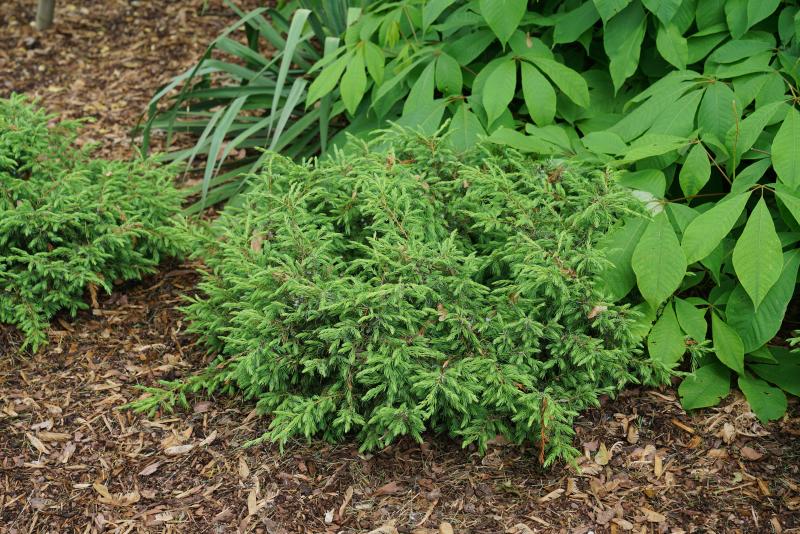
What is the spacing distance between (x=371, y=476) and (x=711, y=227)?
121 cm

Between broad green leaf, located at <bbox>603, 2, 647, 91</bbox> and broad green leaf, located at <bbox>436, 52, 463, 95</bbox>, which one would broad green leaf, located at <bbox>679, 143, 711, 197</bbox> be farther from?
broad green leaf, located at <bbox>436, 52, 463, 95</bbox>

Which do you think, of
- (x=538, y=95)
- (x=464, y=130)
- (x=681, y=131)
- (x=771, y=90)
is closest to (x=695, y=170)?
(x=681, y=131)

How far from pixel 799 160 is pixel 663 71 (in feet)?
2.59

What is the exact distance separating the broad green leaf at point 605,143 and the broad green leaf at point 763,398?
2.71 feet

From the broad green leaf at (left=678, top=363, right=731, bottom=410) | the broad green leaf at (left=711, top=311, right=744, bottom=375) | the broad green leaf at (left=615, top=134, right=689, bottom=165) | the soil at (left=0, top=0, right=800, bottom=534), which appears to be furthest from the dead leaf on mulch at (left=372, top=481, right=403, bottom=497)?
the broad green leaf at (left=615, top=134, right=689, bottom=165)

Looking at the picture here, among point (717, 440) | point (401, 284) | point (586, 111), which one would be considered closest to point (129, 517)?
point (401, 284)

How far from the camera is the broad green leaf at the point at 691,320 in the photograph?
247 cm

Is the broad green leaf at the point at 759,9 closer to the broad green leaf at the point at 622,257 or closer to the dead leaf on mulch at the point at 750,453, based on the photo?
the broad green leaf at the point at 622,257

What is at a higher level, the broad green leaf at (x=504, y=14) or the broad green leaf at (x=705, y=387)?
the broad green leaf at (x=504, y=14)

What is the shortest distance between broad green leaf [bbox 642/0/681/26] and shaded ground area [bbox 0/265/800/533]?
1.21 meters

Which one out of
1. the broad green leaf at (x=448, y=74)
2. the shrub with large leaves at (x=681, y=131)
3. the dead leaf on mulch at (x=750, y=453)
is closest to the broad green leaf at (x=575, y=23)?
the shrub with large leaves at (x=681, y=131)

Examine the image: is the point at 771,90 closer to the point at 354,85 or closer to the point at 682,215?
the point at 682,215

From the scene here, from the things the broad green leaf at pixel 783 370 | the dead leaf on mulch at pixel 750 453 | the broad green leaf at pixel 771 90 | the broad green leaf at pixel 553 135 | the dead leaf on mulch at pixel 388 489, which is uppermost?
the broad green leaf at pixel 771 90

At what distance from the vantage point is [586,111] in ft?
9.75
